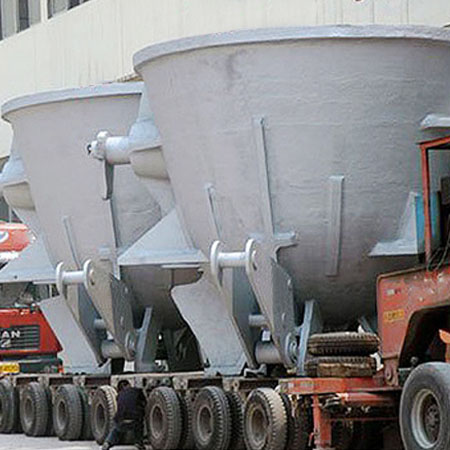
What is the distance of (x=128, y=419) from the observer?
20.8 m

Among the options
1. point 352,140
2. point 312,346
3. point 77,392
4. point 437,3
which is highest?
point 437,3

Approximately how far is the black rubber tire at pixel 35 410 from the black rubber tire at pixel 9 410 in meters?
0.39

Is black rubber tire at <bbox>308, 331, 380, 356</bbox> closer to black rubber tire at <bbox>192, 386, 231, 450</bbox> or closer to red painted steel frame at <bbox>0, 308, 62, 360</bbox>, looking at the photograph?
black rubber tire at <bbox>192, 386, 231, 450</bbox>

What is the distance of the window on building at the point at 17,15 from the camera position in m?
41.0

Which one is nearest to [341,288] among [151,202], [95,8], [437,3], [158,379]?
[158,379]

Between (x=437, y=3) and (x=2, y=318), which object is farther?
(x=2, y=318)

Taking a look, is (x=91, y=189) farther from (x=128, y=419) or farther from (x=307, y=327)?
(x=307, y=327)

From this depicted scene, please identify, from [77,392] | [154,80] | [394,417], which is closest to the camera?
[394,417]

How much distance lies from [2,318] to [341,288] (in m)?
10.7

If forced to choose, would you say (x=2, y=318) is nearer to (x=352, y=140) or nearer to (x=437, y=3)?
(x=437, y=3)

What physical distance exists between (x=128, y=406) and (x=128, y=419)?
164 mm

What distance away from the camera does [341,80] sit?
18.6 meters

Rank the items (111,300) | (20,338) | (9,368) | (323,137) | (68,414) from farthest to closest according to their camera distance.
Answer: (20,338) → (9,368) → (68,414) → (111,300) → (323,137)

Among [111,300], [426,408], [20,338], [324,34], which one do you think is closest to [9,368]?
[20,338]
